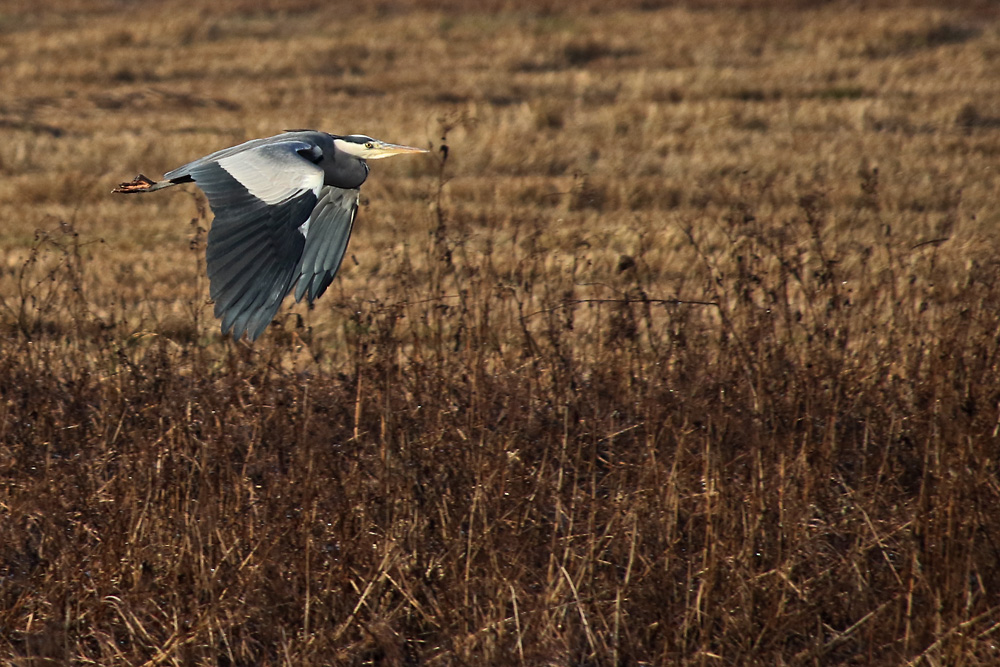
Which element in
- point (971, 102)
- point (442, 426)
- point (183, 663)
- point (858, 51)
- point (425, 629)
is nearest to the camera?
point (183, 663)

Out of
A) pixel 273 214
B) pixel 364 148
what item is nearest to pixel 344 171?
pixel 364 148

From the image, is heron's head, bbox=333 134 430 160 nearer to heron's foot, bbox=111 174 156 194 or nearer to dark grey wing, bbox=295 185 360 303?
dark grey wing, bbox=295 185 360 303

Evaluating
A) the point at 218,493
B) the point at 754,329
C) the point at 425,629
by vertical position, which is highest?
the point at 754,329

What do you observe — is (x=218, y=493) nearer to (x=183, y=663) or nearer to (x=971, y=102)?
(x=183, y=663)

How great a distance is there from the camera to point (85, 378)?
186 inches

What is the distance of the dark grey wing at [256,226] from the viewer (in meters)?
3.73

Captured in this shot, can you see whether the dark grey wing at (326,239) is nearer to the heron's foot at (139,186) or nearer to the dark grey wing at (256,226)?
the dark grey wing at (256,226)

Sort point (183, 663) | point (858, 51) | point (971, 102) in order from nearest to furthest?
point (183, 663) < point (971, 102) < point (858, 51)

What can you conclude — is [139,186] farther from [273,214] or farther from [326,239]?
[273,214]

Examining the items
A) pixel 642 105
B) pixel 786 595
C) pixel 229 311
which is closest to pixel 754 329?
pixel 786 595

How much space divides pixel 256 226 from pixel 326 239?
2.32 ft

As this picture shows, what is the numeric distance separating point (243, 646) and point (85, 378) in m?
1.57

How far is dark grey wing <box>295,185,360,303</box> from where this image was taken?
14.9ft

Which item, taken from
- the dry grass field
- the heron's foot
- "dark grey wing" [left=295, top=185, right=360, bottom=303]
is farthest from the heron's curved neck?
the heron's foot
